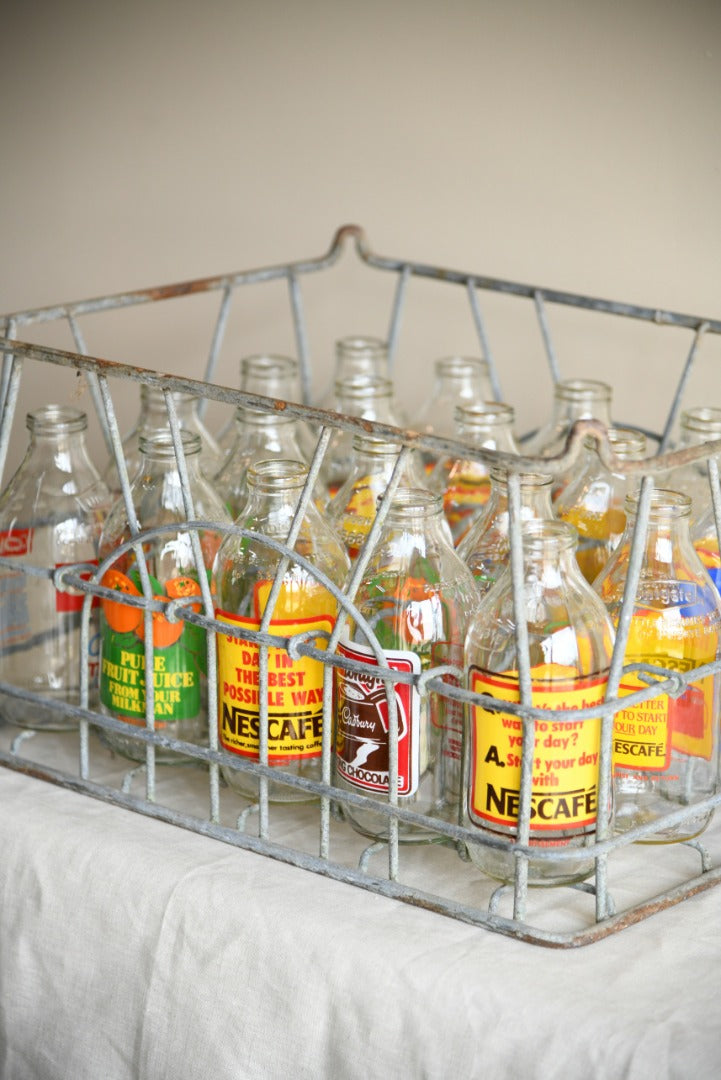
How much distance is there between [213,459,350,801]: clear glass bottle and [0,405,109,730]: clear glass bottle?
13cm

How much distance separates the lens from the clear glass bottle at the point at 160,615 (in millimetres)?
735

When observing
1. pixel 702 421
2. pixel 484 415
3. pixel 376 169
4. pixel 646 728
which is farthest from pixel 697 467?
pixel 376 169

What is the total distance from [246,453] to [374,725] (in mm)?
283

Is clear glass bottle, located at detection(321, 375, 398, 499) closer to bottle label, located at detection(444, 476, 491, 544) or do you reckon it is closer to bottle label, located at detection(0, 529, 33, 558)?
bottle label, located at detection(444, 476, 491, 544)

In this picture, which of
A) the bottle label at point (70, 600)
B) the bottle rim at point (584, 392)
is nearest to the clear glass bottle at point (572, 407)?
the bottle rim at point (584, 392)

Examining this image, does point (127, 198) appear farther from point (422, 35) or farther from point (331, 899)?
point (331, 899)

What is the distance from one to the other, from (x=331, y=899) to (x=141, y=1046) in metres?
0.13

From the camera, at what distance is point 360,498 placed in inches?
30.9

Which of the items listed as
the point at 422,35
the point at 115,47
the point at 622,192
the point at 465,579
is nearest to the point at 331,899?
the point at 465,579

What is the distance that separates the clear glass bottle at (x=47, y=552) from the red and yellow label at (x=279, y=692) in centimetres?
14

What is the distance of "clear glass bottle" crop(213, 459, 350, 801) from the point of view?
2.22 ft

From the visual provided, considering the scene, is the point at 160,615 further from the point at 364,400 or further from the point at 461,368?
the point at 461,368

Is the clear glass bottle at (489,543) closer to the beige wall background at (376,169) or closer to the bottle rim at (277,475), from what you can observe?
the bottle rim at (277,475)

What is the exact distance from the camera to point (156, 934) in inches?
25.8
